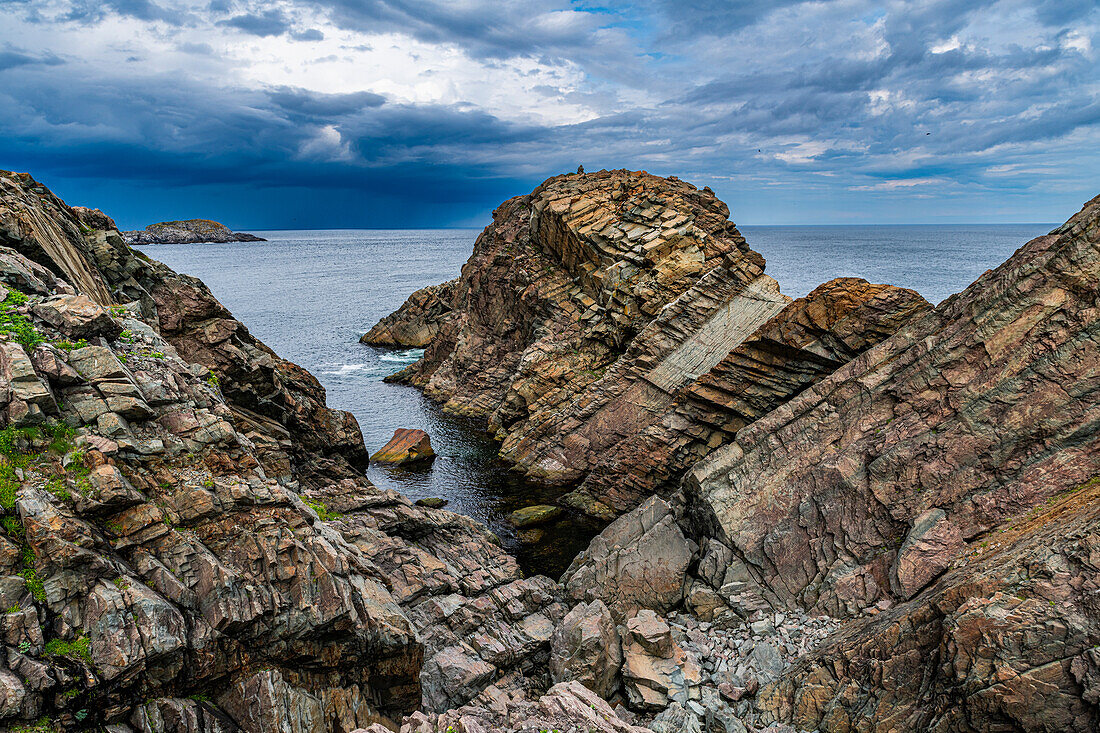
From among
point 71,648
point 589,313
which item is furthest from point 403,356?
point 71,648

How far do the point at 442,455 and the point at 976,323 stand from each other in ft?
116

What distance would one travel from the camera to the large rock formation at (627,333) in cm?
3181

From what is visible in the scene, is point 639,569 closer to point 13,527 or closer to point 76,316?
point 13,527

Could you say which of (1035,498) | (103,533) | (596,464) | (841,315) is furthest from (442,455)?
(1035,498)

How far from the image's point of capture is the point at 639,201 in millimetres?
50594

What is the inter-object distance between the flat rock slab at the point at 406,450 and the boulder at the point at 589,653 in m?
24.3

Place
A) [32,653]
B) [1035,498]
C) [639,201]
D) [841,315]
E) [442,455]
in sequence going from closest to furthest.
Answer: [32,653]
[1035,498]
[841,315]
[442,455]
[639,201]

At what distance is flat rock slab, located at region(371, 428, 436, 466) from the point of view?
44.9 meters

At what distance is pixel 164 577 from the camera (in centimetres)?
1438

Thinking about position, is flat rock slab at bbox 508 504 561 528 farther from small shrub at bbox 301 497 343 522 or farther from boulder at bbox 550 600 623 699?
boulder at bbox 550 600 623 699

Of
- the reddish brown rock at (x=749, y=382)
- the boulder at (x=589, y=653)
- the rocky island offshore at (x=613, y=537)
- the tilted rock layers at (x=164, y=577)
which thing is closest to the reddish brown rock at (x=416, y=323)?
the rocky island offshore at (x=613, y=537)

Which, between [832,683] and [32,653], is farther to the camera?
[832,683]

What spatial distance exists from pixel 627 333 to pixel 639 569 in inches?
876

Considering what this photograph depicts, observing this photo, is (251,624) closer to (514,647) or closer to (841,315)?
(514,647)
